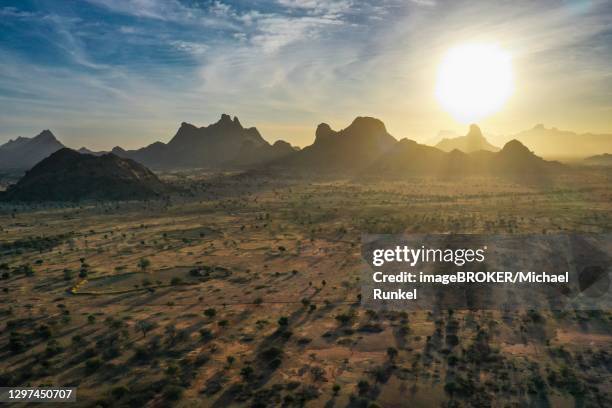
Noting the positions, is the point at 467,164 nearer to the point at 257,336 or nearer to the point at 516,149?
the point at 516,149

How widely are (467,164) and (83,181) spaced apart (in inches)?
6221

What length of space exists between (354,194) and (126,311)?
85646 millimetres

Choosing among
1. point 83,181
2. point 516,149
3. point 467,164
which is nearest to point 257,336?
point 83,181

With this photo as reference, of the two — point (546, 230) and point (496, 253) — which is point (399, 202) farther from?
point (496, 253)

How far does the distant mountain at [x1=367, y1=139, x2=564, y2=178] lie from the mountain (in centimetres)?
10835

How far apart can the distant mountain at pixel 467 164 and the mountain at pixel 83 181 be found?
108 metres

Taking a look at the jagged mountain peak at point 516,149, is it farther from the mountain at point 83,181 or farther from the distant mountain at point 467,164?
the mountain at point 83,181

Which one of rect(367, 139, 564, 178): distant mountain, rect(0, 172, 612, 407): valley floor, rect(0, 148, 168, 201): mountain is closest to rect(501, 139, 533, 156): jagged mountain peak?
rect(367, 139, 564, 178): distant mountain

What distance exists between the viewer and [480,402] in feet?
58.3

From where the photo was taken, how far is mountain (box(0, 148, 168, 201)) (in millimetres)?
100750

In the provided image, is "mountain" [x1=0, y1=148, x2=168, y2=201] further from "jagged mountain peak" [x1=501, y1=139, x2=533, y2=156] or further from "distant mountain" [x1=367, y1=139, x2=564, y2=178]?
"jagged mountain peak" [x1=501, y1=139, x2=533, y2=156]

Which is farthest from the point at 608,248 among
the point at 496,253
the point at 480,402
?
the point at 480,402

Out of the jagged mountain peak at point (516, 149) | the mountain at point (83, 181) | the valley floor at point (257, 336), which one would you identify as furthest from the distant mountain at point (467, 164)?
the valley floor at point (257, 336)

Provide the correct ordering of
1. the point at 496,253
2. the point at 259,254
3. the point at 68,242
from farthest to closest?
the point at 68,242 < the point at 259,254 < the point at 496,253
